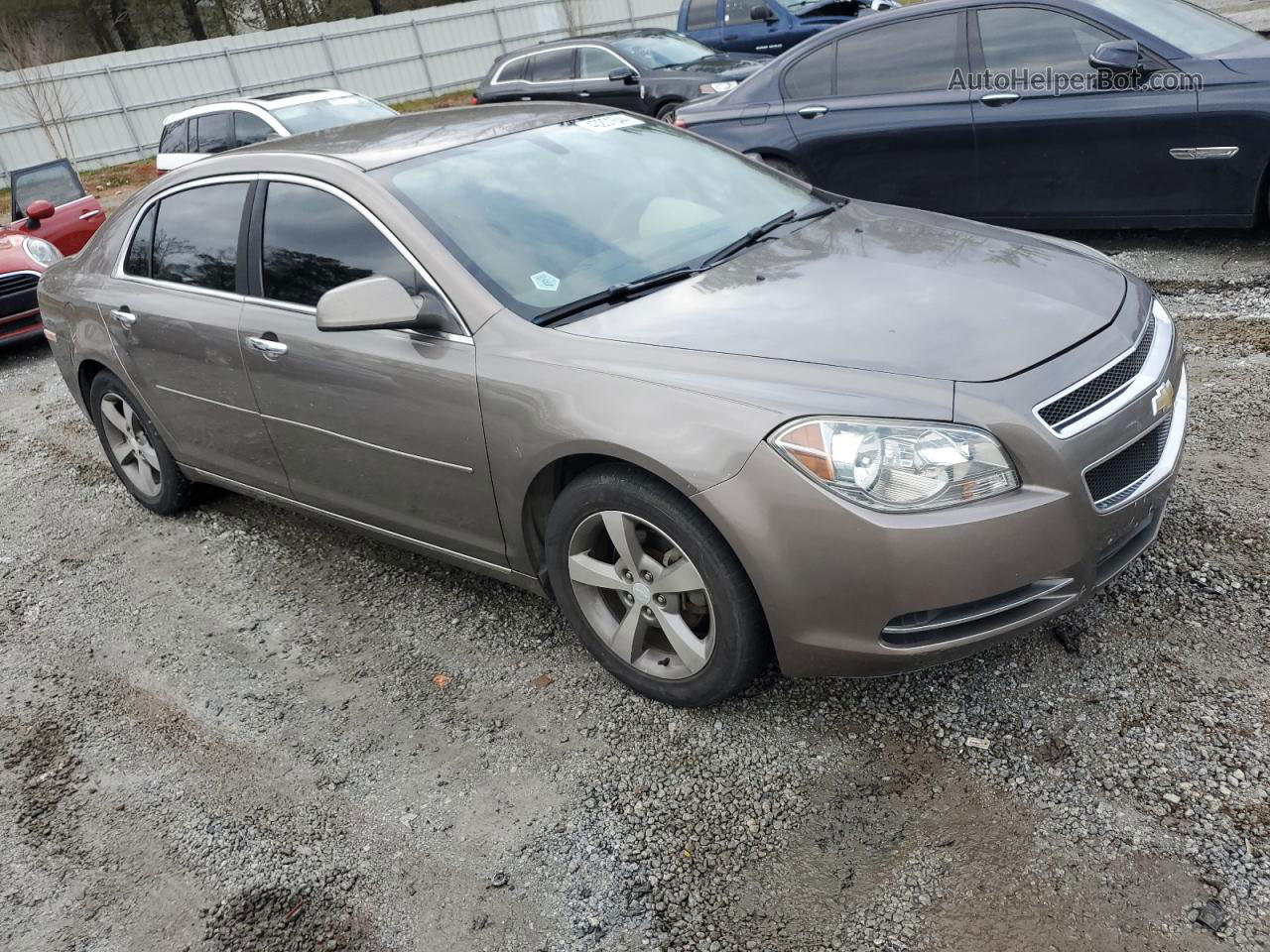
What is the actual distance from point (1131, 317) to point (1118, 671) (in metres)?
1.00

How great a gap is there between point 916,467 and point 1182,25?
5.05 m

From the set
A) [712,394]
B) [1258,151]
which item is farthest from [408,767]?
[1258,151]

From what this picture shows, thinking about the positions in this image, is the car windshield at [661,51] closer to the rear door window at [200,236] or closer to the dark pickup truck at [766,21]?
the dark pickup truck at [766,21]

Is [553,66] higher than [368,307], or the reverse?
[368,307]

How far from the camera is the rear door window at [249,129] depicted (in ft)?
34.6

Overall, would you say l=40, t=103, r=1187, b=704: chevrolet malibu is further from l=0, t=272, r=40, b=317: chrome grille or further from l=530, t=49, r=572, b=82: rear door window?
l=530, t=49, r=572, b=82: rear door window

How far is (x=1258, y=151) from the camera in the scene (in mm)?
5434

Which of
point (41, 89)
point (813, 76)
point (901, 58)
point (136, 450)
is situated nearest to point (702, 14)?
point (813, 76)

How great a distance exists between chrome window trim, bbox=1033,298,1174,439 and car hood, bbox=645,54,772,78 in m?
9.45

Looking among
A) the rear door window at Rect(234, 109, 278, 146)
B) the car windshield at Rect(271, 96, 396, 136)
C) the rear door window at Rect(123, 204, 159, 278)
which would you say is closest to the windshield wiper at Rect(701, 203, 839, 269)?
the rear door window at Rect(123, 204, 159, 278)

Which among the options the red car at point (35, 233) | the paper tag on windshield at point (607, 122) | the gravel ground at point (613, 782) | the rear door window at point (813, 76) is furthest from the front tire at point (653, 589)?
the red car at point (35, 233)

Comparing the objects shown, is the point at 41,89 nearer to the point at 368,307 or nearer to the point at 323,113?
the point at 323,113

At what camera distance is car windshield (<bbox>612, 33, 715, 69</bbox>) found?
→ 12.7m

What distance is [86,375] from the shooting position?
193 inches
